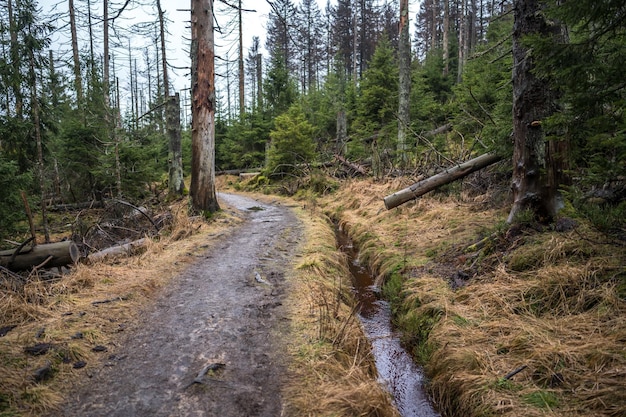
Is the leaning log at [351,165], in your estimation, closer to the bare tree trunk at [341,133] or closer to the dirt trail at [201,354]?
the bare tree trunk at [341,133]

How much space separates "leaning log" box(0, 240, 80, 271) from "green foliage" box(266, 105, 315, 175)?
35.6ft

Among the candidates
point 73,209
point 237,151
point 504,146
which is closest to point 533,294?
point 504,146

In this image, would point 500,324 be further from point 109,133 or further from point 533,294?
point 109,133

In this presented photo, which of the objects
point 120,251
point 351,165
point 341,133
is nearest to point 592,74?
point 120,251

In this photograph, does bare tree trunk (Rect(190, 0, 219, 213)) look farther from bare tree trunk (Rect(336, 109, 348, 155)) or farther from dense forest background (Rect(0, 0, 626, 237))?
bare tree trunk (Rect(336, 109, 348, 155))

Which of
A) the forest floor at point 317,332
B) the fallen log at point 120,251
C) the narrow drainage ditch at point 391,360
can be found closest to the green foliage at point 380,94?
the forest floor at point 317,332

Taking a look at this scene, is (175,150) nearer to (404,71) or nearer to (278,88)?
(404,71)

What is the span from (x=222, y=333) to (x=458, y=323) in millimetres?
2589

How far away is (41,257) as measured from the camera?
5234 mm

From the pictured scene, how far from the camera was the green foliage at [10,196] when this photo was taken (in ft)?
24.7

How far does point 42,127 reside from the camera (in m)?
11.2

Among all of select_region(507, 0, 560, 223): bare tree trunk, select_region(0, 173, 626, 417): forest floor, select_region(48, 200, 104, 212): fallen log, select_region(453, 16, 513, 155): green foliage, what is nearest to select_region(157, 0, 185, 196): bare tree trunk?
select_region(48, 200, 104, 212): fallen log

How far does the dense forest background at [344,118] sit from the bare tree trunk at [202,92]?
1571 mm

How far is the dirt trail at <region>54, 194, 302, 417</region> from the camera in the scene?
104 inches
